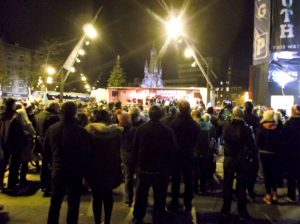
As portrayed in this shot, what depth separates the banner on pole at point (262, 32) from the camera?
1662 centimetres

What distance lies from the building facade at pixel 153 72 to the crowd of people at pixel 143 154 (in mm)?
146998

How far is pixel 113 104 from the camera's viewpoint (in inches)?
452

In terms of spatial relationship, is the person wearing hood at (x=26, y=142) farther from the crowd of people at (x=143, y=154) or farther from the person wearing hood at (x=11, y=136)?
the person wearing hood at (x=11, y=136)

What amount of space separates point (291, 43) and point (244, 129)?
11.2 m

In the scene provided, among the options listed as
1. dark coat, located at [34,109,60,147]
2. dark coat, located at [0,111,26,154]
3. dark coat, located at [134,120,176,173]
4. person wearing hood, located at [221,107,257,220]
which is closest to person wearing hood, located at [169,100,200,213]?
person wearing hood, located at [221,107,257,220]

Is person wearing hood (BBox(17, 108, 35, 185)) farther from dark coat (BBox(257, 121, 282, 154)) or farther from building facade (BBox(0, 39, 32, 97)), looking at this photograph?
building facade (BBox(0, 39, 32, 97))

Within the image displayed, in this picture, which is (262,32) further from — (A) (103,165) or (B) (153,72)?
(B) (153,72)

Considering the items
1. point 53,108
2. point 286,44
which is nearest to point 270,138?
point 53,108

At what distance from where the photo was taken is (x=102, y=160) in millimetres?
5293

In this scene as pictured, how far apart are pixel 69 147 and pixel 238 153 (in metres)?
3.12

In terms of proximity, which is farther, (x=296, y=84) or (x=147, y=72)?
(x=147, y=72)

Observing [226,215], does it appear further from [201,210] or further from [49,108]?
[49,108]

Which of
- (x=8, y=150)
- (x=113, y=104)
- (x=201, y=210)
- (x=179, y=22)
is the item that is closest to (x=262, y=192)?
(x=201, y=210)

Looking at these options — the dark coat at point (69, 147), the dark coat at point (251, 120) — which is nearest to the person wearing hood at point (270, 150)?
the dark coat at point (251, 120)
